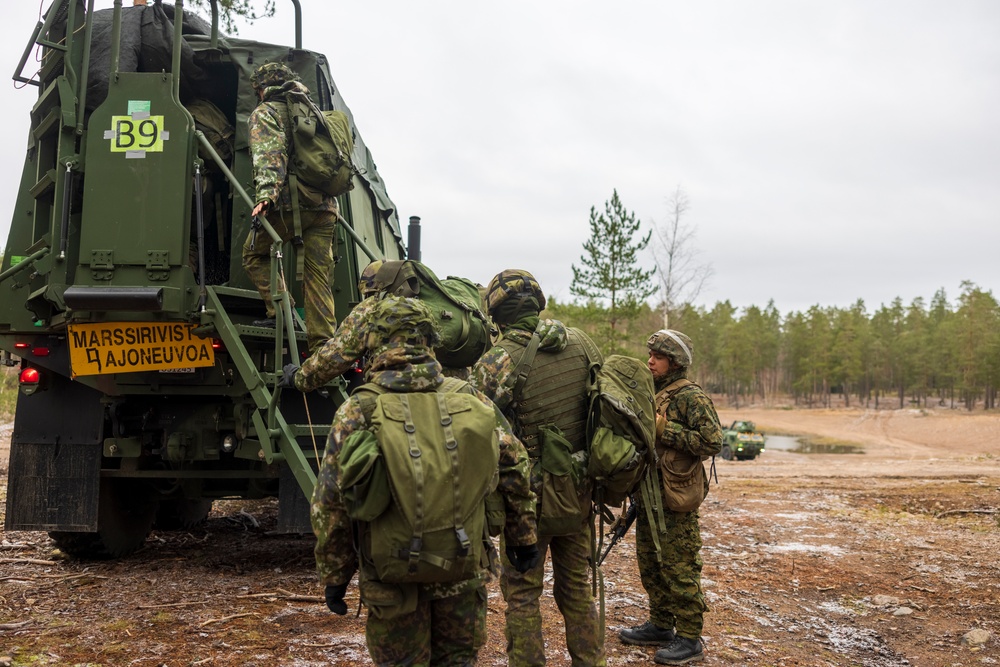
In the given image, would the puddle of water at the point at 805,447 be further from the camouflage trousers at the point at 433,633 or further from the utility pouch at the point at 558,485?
the camouflage trousers at the point at 433,633

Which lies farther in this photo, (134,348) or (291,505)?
(291,505)

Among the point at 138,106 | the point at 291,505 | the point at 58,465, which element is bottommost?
the point at 291,505

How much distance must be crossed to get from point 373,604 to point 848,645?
11.5ft

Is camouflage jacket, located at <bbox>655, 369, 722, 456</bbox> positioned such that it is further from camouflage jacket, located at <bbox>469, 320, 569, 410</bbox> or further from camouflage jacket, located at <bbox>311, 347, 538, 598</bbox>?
camouflage jacket, located at <bbox>311, 347, 538, 598</bbox>

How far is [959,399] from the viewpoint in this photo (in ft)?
233

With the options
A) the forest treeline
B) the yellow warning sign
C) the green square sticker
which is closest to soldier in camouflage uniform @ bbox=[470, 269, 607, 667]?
the yellow warning sign

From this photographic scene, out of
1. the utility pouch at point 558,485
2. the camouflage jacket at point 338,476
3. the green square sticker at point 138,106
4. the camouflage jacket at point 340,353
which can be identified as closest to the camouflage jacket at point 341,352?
the camouflage jacket at point 340,353

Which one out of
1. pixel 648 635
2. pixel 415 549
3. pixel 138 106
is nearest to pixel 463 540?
pixel 415 549

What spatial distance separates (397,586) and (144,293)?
2698mm

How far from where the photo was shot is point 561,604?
3986 mm

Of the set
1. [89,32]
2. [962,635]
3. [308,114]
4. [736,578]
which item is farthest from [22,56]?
[962,635]

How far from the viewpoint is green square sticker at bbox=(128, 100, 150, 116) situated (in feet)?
15.9

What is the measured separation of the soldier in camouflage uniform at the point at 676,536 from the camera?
14.9 feet

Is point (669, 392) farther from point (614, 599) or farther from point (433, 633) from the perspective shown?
point (433, 633)
